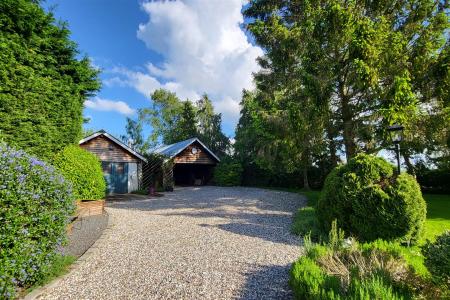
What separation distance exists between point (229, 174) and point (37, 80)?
774 inches

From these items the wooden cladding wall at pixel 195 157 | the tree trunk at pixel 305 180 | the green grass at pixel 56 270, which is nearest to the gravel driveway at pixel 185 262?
the green grass at pixel 56 270

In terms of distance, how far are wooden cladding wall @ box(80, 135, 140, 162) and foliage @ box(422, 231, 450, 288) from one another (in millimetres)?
19919

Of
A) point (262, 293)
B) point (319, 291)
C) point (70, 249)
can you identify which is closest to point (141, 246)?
point (70, 249)

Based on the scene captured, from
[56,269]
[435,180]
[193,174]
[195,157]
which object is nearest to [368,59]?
[56,269]

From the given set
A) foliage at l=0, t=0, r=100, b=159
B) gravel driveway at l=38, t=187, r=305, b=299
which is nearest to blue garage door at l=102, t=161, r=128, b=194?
foliage at l=0, t=0, r=100, b=159

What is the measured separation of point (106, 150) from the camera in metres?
20.0

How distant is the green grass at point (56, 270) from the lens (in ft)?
13.6

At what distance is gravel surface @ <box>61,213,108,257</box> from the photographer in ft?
19.7

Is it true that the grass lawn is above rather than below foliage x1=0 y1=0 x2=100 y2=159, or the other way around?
below

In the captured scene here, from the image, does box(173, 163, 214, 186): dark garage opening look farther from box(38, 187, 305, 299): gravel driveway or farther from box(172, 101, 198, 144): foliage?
box(38, 187, 305, 299): gravel driveway

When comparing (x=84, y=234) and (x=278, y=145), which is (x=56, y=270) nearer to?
(x=84, y=234)

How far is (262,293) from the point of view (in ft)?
12.9

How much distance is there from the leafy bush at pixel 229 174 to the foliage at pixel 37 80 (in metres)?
16.9

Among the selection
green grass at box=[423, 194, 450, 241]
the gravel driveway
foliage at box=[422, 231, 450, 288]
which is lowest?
green grass at box=[423, 194, 450, 241]
